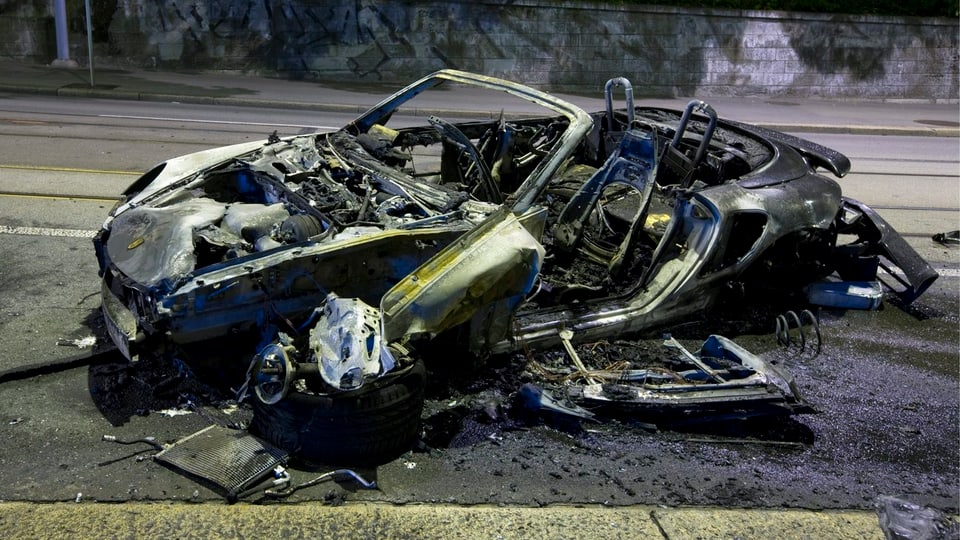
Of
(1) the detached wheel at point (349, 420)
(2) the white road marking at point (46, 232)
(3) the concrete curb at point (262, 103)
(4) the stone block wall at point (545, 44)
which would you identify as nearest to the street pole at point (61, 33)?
(4) the stone block wall at point (545, 44)

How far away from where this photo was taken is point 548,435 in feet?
14.2

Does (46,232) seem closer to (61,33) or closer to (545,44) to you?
(61,33)

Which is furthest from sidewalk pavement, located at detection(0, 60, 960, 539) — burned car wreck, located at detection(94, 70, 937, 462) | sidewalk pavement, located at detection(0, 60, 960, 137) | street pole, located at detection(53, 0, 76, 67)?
street pole, located at detection(53, 0, 76, 67)

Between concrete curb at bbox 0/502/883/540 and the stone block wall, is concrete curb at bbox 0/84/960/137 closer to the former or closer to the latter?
the stone block wall

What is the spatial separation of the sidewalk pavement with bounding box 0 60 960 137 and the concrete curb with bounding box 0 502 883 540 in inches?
459

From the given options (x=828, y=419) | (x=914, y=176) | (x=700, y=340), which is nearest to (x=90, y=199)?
(x=700, y=340)

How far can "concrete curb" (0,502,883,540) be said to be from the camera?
335 centimetres

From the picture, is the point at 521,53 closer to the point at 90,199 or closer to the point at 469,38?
the point at 469,38

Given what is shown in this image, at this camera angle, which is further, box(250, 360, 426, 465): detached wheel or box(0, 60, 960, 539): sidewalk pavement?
box(250, 360, 426, 465): detached wheel

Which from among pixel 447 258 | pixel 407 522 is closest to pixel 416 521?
pixel 407 522

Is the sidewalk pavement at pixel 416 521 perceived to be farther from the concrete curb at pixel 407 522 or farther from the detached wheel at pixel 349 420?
the detached wheel at pixel 349 420

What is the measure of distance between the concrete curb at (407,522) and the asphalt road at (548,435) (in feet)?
0.28

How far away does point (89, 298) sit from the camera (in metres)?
5.59

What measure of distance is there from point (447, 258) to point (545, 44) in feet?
52.3
